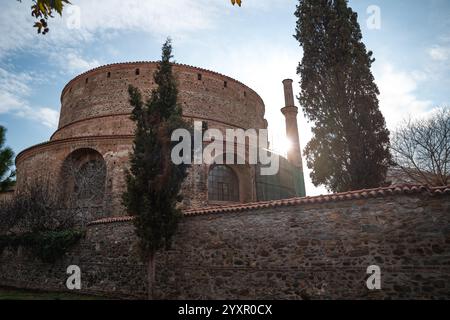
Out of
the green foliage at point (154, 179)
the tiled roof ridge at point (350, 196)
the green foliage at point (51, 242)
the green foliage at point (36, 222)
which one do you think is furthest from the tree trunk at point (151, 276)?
the green foliage at point (36, 222)

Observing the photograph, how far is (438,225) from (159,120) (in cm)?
798

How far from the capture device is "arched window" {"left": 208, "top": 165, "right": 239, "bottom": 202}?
15799 mm

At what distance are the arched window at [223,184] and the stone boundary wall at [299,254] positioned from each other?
20.7ft

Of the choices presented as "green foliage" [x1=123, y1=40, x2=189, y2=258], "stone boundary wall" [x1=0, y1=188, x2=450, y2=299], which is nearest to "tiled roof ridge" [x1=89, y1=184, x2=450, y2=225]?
"stone boundary wall" [x1=0, y1=188, x2=450, y2=299]

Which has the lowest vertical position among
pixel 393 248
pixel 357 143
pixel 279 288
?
pixel 279 288

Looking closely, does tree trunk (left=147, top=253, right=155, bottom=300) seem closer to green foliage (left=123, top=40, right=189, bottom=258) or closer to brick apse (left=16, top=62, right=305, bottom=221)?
green foliage (left=123, top=40, right=189, bottom=258)

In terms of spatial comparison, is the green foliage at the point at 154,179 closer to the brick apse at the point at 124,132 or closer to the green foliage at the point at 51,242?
the brick apse at the point at 124,132

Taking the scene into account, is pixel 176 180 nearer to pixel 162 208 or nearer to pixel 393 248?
pixel 162 208

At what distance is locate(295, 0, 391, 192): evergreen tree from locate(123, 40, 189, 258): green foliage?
20.0 ft

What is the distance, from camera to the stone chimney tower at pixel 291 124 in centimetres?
2289

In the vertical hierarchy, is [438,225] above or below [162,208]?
below
